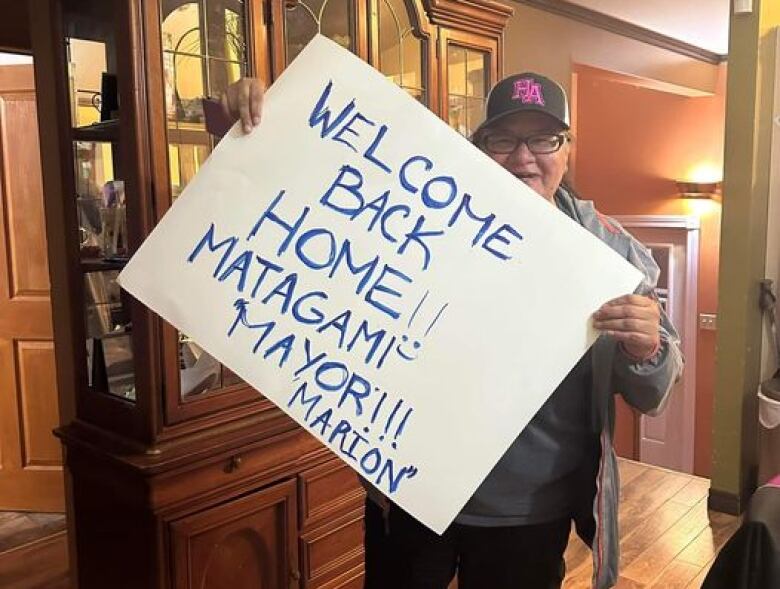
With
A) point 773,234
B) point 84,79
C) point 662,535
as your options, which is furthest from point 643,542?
point 84,79

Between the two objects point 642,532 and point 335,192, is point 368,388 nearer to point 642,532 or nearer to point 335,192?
point 335,192

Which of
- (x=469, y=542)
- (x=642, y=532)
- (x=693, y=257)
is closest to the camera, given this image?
(x=469, y=542)

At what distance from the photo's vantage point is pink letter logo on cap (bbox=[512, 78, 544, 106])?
1.03 m

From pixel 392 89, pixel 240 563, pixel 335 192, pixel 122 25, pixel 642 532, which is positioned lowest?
pixel 642 532

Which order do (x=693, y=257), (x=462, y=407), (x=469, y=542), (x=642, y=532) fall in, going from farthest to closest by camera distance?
(x=693, y=257), (x=642, y=532), (x=469, y=542), (x=462, y=407)

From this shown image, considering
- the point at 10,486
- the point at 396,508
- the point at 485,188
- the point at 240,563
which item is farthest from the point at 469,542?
the point at 10,486

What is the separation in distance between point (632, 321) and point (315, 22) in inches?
54.5

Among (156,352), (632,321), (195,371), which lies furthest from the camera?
(195,371)

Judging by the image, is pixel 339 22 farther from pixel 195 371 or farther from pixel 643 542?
pixel 643 542

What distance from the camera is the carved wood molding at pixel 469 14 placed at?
228cm

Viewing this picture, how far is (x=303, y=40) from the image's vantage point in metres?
1.96

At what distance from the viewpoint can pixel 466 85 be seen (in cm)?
246

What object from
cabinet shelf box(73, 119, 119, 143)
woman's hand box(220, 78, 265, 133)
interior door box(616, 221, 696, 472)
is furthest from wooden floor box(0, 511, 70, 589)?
interior door box(616, 221, 696, 472)

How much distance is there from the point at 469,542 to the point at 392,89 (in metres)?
0.64
